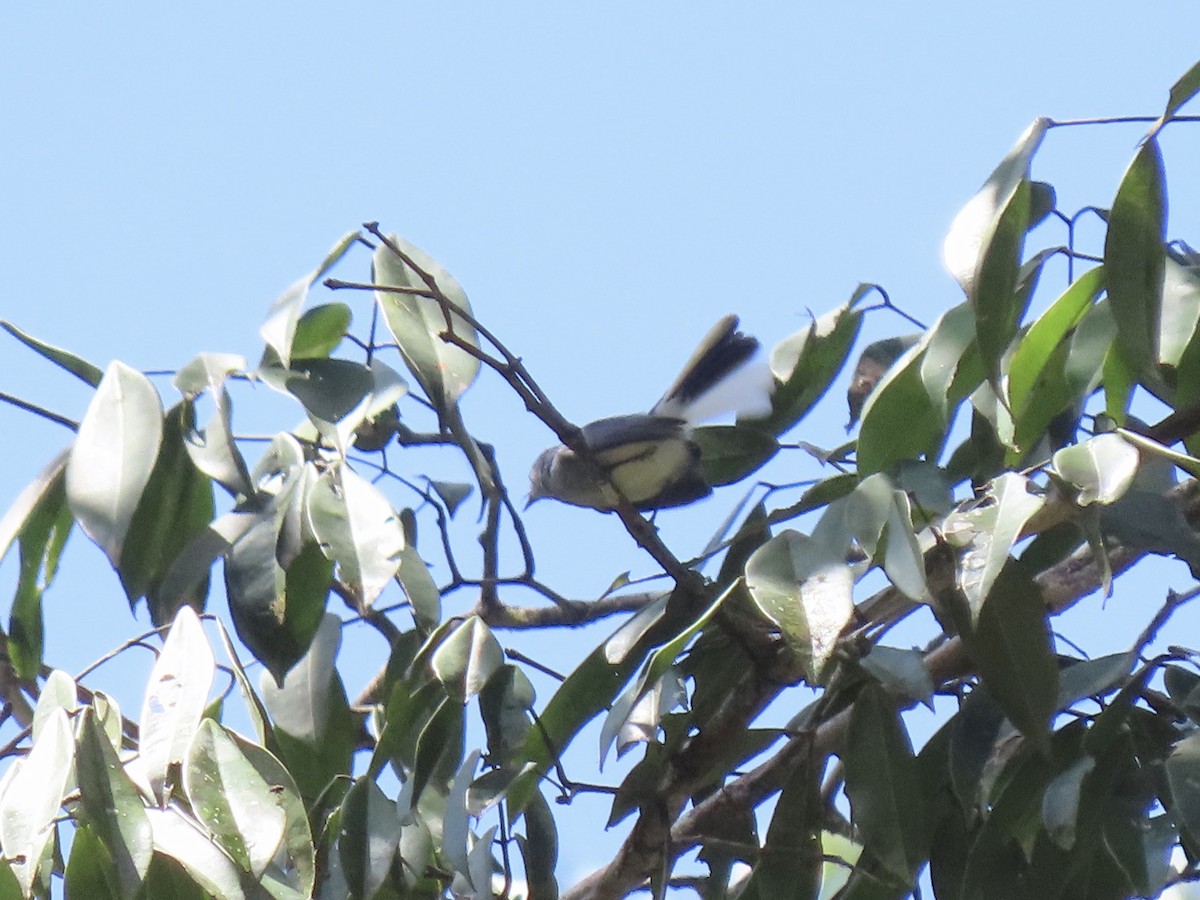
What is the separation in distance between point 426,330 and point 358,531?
334 mm

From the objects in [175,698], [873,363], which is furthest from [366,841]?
[873,363]

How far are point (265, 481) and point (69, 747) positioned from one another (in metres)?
0.46

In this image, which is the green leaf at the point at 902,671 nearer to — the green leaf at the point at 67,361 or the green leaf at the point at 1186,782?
the green leaf at the point at 1186,782

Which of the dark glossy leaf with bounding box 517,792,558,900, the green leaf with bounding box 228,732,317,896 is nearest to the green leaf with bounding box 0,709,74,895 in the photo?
the green leaf with bounding box 228,732,317,896

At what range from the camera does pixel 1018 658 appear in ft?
3.68

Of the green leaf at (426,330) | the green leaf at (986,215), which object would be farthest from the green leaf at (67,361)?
A: the green leaf at (986,215)

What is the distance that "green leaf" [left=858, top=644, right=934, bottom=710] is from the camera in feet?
3.52

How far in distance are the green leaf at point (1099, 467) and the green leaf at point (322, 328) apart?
0.86m

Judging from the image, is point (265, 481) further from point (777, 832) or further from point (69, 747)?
point (777, 832)

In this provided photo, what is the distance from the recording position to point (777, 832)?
4.52ft

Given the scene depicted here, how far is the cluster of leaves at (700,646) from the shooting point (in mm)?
1079

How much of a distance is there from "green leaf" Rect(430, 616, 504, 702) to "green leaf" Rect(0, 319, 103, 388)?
0.48 m

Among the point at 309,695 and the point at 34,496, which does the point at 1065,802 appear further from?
the point at 34,496

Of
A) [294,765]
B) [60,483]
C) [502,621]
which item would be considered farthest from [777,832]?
[60,483]
